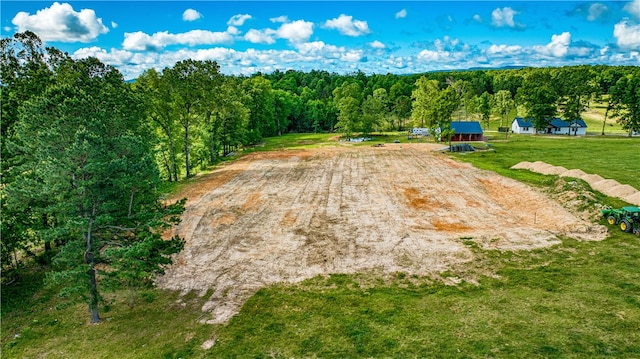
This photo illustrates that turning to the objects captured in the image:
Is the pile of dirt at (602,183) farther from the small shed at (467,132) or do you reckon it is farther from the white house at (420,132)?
the white house at (420,132)

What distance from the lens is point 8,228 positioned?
16.9 metres

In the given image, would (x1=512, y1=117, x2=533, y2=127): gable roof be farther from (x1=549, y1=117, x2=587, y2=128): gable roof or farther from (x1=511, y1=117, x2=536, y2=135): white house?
(x1=549, y1=117, x2=587, y2=128): gable roof

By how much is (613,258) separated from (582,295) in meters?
5.45

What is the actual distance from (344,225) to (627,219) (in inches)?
672

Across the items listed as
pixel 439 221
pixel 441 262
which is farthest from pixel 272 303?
pixel 439 221

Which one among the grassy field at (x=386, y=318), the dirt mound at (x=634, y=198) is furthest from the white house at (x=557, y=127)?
the grassy field at (x=386, y=318)

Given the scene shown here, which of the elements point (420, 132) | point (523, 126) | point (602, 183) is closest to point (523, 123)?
point (523, 126)

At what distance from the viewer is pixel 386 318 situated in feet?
50.0

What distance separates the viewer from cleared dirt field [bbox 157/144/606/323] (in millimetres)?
19881

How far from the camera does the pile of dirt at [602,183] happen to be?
28741mm

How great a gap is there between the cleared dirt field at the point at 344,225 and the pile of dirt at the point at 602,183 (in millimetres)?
4599

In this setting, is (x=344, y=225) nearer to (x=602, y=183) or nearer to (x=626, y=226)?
(x=626, y=226)

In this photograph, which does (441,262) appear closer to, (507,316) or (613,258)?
(507,316)

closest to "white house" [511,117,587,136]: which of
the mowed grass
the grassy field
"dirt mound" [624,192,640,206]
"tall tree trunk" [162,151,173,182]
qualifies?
the mowed grass
